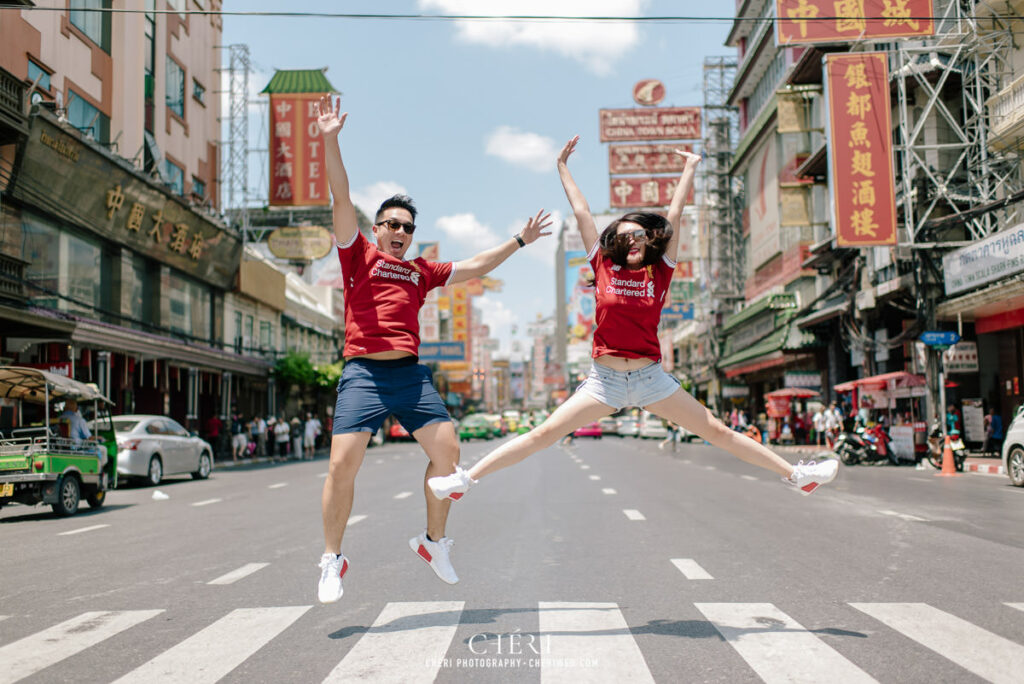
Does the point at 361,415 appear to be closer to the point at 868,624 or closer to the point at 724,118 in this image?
the point at 868,624

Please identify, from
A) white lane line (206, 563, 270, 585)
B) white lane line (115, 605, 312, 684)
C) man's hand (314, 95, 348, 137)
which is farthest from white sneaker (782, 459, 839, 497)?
white lane line (206, 563, 270, 585)

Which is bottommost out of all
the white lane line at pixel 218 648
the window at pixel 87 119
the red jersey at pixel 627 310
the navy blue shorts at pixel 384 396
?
the white lane line at pixel 218 648

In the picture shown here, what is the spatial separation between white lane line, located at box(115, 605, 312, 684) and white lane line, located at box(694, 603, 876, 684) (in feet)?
8.44

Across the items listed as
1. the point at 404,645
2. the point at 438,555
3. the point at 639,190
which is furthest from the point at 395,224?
the point at 639,190

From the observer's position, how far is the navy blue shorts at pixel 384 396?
17.2 feet

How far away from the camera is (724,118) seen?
60094 mm

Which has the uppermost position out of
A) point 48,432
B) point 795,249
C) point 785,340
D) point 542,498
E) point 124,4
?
point 124,4

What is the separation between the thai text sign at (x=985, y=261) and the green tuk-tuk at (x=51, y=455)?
61.5ft

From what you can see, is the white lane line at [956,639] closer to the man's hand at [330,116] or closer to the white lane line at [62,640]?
the man's hand at [330,116]

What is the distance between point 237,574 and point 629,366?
163 inches

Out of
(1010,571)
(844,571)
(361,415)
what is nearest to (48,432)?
(361,415)

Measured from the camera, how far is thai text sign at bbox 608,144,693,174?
54594 millimetres

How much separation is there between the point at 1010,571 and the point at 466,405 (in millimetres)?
149001

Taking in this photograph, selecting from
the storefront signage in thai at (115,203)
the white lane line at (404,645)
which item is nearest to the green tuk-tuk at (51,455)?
the white lane line at (404,645)
